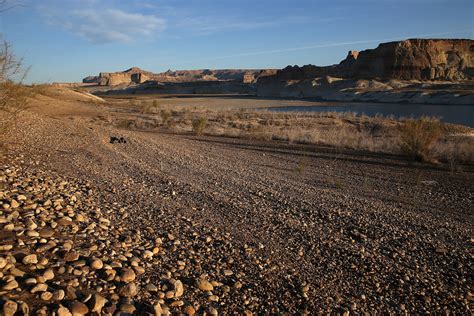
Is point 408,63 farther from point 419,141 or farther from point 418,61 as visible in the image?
point 419,141

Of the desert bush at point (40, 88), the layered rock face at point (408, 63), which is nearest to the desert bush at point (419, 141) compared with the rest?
the desert bush at point (40, 88)

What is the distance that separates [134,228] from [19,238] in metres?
1.51

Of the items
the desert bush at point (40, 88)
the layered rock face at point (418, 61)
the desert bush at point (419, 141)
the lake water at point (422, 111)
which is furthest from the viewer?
the layered rock face at point (418, 61)

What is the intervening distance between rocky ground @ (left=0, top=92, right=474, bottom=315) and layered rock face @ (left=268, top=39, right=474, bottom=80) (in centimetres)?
10890

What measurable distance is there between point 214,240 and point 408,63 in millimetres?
120939

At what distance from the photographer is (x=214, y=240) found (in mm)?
5125

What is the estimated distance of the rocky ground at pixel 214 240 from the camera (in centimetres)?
342

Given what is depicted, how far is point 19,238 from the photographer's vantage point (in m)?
3.76

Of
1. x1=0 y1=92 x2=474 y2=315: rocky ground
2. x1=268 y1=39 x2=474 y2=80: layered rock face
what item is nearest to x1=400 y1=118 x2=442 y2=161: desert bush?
x1=0 y1=92 x2=474 y2=315: rocky ground

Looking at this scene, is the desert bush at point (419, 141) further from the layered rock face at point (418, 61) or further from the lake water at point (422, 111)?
the layered rock face at point (418, 61)

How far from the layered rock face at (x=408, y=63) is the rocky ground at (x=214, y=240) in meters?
109

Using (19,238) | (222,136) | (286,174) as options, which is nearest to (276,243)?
(19,238)

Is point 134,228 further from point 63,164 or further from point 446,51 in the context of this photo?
point 446,51

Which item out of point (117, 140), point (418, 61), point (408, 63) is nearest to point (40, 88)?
point (117, 140)
